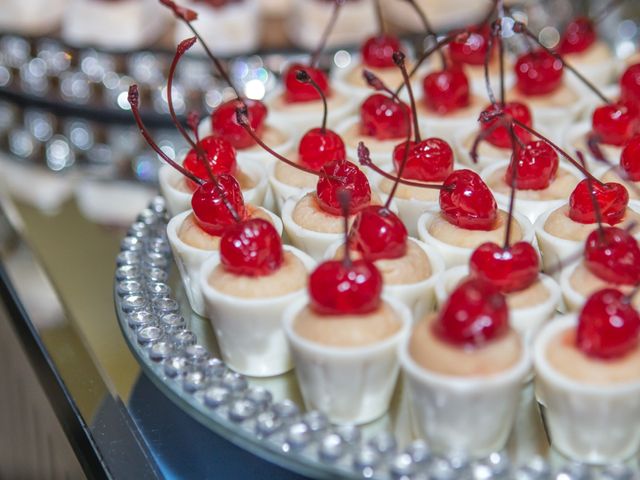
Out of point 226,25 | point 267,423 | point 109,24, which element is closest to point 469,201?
point 267,423

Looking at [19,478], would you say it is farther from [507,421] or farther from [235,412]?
[507,421]

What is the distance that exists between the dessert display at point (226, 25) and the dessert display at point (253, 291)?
107 centimetres

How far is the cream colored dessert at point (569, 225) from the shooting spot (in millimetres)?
1128

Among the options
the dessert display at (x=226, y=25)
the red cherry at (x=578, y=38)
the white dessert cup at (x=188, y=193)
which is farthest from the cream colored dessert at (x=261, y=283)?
the dessert display at (x=226, y=25)

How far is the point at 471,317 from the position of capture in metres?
0.89

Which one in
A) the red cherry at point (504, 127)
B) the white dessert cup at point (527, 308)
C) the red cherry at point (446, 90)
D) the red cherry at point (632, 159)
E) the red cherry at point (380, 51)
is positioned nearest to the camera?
the white dessert cup at point (527, 308)

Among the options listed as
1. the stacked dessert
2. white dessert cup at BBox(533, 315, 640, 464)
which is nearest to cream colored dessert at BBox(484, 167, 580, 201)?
the stacked dessert

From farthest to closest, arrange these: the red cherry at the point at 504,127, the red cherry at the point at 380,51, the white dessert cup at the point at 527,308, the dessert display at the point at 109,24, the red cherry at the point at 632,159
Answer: the dessert display at the point at 109,24
the red cherry at the point at 380,51
the red cherry at the point at 504,127
the red cherry at the point at 632,159
the white dessert cup at the point at 527,308

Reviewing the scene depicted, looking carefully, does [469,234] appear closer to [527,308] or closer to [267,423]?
[527,308]

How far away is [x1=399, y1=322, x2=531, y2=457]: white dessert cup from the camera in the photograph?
889 mm

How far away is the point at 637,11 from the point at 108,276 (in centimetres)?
155

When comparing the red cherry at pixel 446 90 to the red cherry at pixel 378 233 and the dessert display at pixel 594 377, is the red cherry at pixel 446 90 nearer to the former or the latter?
the red cherry at pixel 378 233

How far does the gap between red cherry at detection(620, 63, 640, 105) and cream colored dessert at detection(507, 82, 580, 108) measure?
0.10 meters

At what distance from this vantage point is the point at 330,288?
95 cm
